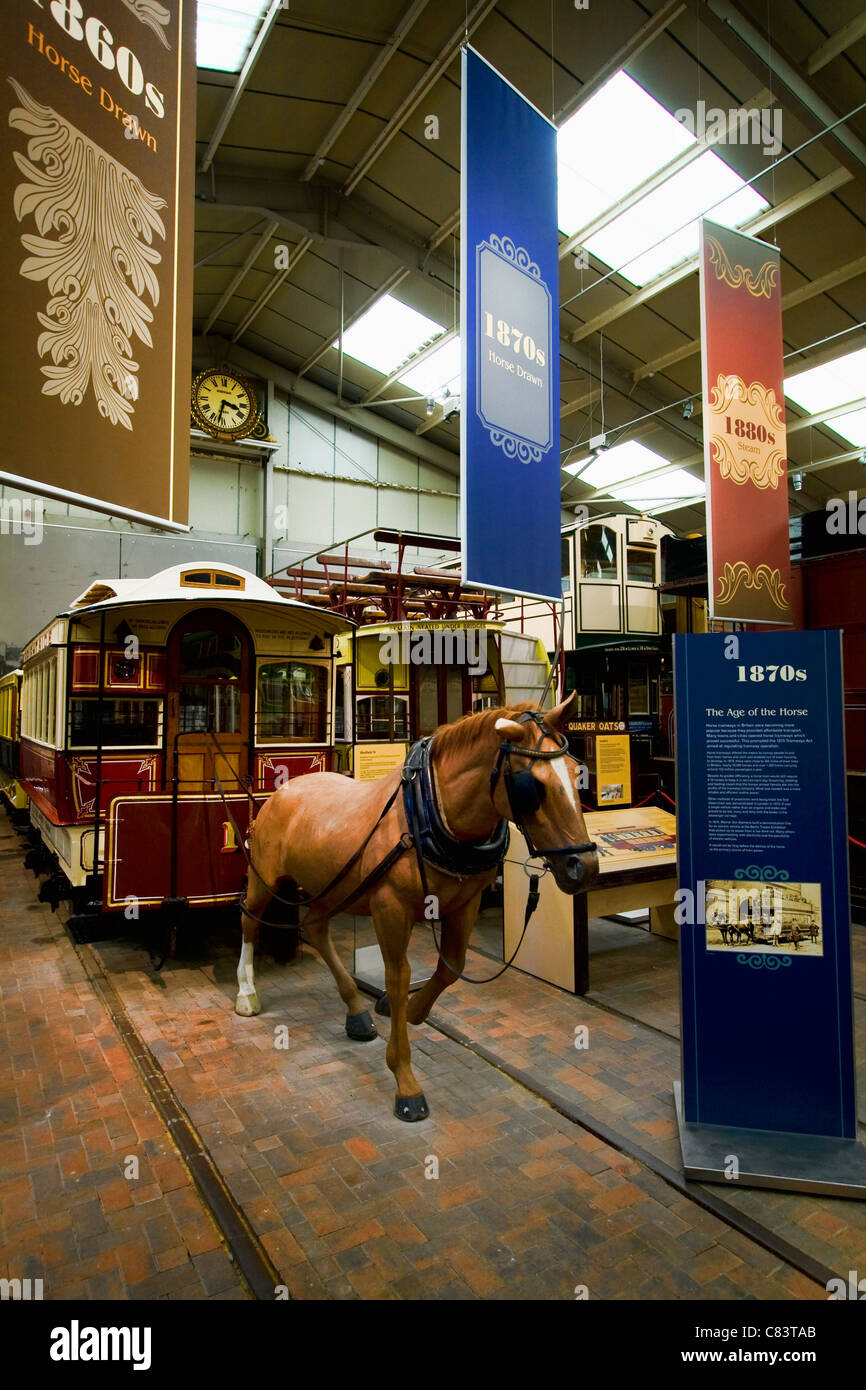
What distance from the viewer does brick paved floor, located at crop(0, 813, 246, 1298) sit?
247 cm

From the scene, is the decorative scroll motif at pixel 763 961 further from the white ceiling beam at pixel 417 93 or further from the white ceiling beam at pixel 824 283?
the white ceiling beam at pixel 824 283

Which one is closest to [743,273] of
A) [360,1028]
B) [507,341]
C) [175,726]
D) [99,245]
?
[507,341]

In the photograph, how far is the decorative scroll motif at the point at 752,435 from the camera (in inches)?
223

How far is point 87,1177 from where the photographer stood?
9.91ft

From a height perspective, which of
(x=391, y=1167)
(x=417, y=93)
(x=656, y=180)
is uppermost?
(x=417, y=93)

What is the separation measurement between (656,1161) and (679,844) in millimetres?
1435

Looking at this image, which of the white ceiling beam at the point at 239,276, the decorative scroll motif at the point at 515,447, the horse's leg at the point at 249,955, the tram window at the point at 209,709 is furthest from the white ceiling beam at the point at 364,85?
the horse's leg at the point at 249,955

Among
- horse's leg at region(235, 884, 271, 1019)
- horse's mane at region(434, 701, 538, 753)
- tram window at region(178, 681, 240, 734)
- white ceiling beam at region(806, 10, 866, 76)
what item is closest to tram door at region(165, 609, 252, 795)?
tram window at region(178, 681, 240, 734)

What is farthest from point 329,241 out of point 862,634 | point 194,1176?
point 194,1176

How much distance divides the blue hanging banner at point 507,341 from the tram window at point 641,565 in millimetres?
10616

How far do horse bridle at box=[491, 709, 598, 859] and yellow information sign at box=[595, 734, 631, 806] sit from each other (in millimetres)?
5303

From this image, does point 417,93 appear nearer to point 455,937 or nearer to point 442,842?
point 442,842

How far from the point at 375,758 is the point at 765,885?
18.0ft

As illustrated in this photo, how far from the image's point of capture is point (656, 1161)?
3.11 metres
